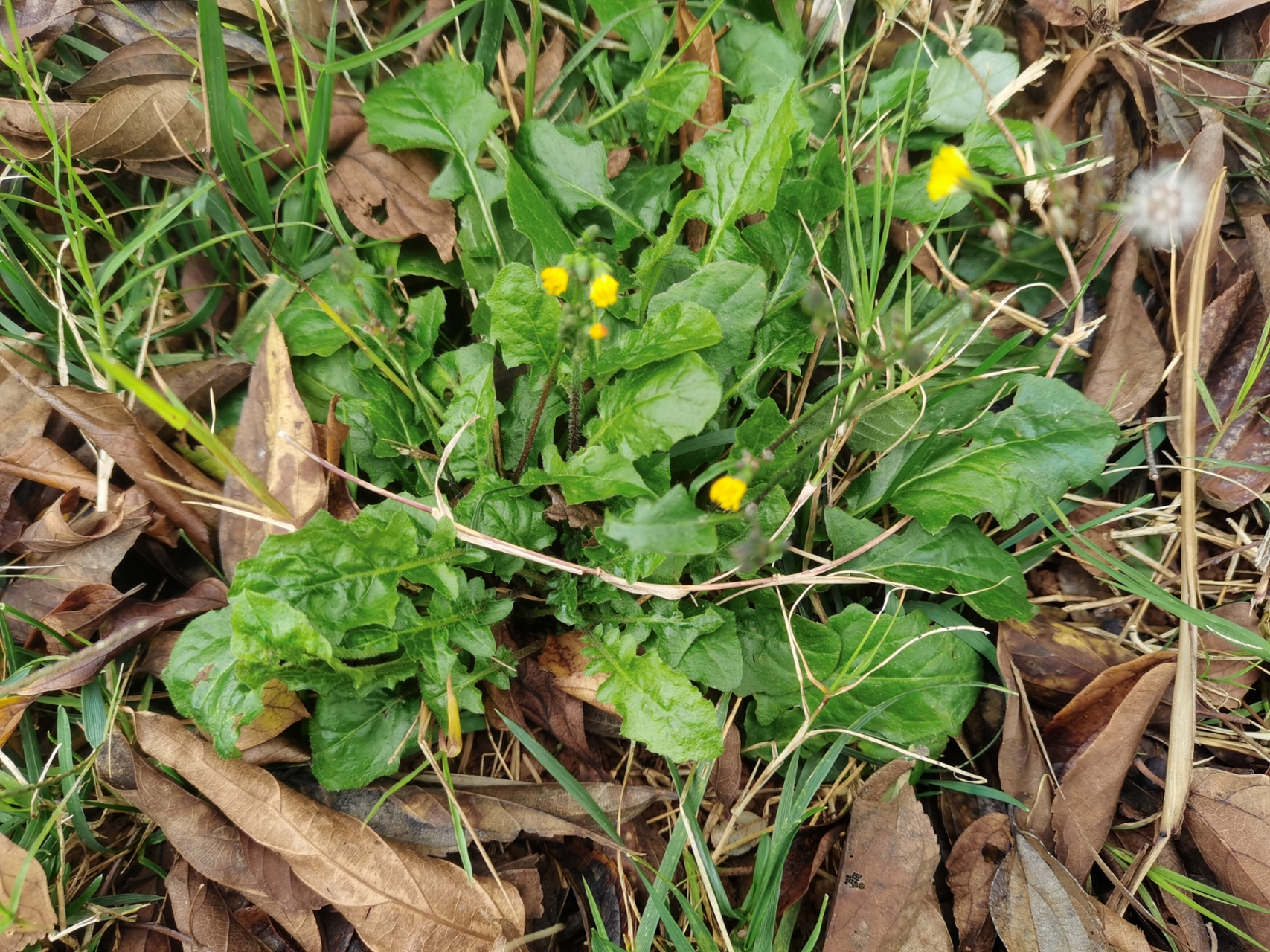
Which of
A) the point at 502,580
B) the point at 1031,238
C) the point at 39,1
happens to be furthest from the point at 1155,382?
the point at 39,1

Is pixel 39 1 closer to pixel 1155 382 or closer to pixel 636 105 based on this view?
pixel 636 105

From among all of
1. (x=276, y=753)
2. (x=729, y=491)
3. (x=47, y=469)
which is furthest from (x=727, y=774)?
(x=47, y=469)

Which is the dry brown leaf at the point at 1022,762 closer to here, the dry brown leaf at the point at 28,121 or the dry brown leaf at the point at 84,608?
the dry brown leaf at the point at 84,608

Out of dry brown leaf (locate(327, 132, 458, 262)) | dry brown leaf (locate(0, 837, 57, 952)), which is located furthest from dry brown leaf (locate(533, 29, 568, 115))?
dry brown leaf (locate(0, 837, 57, 952))

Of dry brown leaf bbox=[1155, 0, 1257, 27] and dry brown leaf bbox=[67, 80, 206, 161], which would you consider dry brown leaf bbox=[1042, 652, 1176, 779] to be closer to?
dry brown leaf bbox=[1155, 0, 1257, 27]

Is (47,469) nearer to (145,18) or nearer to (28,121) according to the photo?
(28,121)
